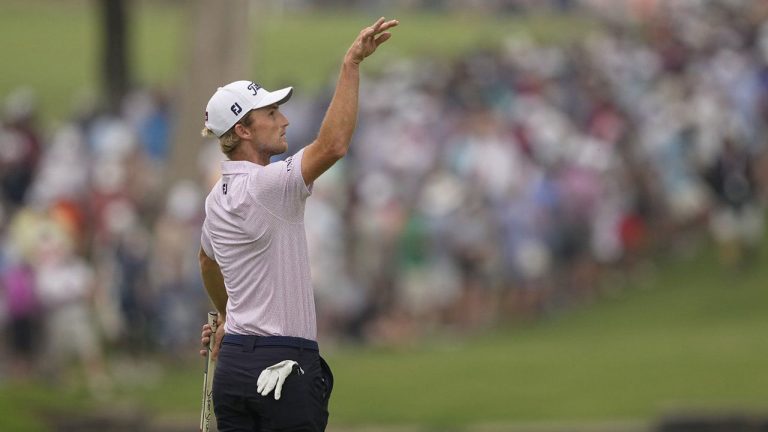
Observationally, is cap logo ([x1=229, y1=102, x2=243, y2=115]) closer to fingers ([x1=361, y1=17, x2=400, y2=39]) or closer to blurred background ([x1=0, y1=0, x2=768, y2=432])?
fingers ([x1=361, y1=17, x2=400, y2=39])

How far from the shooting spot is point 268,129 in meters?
7.16

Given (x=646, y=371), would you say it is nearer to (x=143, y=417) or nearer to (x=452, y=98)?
(x=143, y=417)

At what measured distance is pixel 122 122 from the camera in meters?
24.0

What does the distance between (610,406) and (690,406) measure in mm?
1124

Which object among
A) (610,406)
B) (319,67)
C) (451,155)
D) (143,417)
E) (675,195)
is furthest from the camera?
(319,67)

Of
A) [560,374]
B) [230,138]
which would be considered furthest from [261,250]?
[560,374]

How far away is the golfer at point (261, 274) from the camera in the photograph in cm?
701

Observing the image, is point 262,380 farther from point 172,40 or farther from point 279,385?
point 172,40

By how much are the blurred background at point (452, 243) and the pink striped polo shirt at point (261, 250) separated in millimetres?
6452

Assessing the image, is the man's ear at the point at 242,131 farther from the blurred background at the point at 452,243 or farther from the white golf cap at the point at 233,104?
the blurred background at the point at 452,243

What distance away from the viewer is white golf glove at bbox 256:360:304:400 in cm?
703

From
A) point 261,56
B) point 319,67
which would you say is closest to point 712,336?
point 319,67

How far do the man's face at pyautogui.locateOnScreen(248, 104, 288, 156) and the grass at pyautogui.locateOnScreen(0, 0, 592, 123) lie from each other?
27.6 m

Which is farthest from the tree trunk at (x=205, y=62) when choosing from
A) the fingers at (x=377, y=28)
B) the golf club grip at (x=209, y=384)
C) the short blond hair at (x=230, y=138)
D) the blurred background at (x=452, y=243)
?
the fingers at (x=377, y=28)
